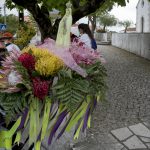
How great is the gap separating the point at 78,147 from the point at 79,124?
2.50 m

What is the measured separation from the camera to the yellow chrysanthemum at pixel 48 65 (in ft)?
8.73

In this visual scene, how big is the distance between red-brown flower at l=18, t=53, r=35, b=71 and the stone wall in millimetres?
18146

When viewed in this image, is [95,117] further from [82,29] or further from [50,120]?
[50,120]

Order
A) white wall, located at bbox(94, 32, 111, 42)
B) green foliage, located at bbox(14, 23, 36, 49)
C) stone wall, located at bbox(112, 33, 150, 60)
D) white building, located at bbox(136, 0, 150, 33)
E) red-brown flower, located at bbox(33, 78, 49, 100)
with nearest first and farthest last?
1. red-brown flower, located at bbox(33, 78, 49, 100)
2. green foliage, located at bbox(14, 23, 36, 49)
3. stone wall, located at bbox(112, 33, 150, 60)
4. white building, located at bbox(136, 0, 150, 33)
5. white wall, located at bbox(94, 32, 111, 42)

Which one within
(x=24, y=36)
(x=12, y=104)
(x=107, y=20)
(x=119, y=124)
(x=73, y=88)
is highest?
(x=107, y=20)

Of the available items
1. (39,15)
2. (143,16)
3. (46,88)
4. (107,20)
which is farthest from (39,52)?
(107,20)

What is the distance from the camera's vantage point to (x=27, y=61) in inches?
106

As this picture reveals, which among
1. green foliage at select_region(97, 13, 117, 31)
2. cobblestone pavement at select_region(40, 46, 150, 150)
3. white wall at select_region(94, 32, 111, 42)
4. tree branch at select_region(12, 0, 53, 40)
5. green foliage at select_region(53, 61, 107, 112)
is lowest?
cobblestone pavement at select_region(40, 46, 150, 150)

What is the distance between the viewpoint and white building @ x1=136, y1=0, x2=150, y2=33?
3994 centimetres

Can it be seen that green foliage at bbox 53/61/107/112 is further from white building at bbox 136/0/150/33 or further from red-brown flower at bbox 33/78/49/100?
white building at bbox 136/0/150/33

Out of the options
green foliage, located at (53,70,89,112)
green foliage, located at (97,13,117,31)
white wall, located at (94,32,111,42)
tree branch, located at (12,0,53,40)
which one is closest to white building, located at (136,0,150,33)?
white wall, located at (94,32,111,42)

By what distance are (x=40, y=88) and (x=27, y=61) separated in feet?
0.76

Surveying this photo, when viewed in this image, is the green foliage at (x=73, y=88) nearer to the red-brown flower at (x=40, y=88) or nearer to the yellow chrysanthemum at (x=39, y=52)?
the red-brown flower at (x=40, y=88)

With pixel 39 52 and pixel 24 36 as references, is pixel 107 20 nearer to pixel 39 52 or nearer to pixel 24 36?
pixel 24 36
